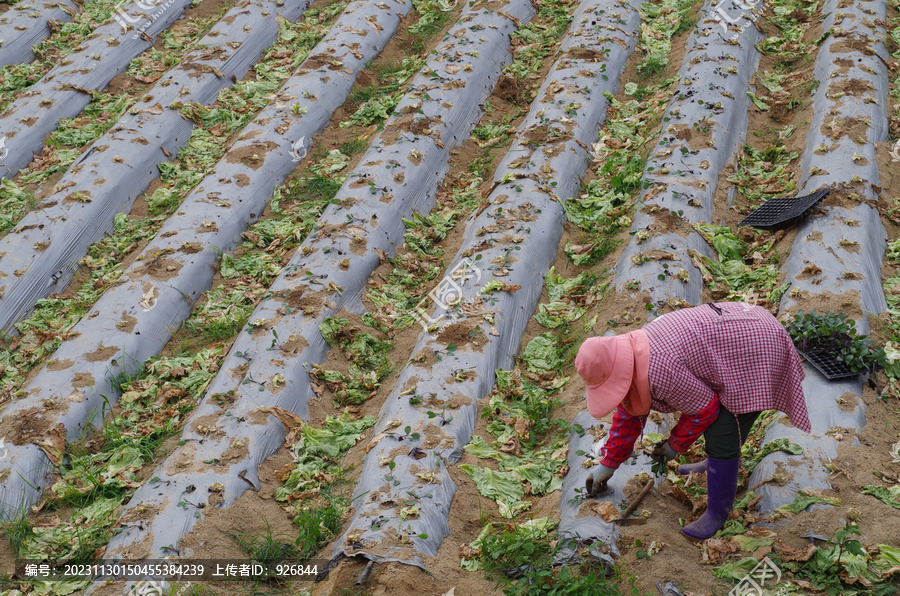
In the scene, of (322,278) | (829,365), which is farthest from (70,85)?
(829,365)

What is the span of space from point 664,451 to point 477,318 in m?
2.02

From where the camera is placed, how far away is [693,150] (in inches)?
262

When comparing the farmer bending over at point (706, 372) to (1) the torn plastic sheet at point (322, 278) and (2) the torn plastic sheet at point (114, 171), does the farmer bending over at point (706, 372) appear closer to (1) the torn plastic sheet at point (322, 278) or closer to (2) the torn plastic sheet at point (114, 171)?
(1) the torn plastic sheet at point (322, 278)

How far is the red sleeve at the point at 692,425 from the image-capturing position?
3432 mm

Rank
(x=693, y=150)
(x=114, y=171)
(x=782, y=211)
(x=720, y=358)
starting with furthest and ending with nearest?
(x=114, y=171) < (x=693, y=150) < (x=782, y=211) < (x=720, y=358)

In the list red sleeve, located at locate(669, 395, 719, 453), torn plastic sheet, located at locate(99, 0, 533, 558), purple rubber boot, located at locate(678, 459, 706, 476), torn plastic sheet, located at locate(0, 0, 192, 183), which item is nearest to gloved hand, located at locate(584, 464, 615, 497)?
red sleeve, located at locate(669, 395, 719, 453)

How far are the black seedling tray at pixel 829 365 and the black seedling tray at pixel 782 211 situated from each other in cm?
155

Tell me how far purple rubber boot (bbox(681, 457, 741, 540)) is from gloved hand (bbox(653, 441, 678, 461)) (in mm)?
210

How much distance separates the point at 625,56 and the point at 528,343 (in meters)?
4.76

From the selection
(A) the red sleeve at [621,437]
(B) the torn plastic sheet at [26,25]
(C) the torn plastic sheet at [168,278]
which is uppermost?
(B) the torn plastic sheet at [26,25]

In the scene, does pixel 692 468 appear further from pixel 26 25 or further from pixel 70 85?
pixel 26 25

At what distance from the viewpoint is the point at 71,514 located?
4711mm

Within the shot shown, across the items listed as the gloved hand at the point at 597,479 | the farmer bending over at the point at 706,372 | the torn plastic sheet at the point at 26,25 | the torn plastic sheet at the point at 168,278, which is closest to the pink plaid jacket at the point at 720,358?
the farmer bending over at the point at 706,372

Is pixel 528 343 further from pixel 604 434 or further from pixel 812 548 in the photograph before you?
pixel 812 548
